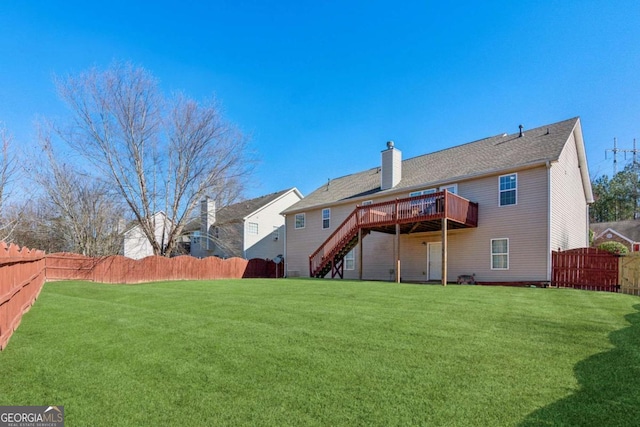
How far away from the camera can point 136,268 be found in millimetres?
18609

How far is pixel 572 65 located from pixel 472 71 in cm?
348

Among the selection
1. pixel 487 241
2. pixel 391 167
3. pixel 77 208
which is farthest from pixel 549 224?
pixel 77 208

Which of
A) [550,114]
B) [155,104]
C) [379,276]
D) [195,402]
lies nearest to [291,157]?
[155,104]

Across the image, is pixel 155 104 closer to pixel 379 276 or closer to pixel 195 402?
pixel 379 276

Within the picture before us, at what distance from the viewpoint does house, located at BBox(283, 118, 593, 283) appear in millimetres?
13828

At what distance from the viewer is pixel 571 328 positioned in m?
5.67

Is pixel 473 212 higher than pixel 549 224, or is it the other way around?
pixel 473 212

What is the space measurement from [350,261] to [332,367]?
1679 centimetres

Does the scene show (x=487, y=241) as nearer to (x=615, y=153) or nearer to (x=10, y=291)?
(x=10, y=291)

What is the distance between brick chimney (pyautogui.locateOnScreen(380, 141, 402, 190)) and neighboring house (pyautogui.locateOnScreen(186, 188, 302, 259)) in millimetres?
11799

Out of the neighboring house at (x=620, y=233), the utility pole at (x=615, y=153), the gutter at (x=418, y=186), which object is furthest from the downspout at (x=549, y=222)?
the utility pole at (x=615, y=153)

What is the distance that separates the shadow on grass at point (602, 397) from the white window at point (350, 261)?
16077 mm

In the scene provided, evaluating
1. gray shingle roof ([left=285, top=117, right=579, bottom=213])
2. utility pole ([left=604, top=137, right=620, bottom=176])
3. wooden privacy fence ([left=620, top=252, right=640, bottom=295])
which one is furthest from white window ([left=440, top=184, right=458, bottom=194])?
utility pole ([left=604, top=137, right=620, bottom=176])

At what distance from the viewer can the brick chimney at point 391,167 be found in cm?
1881
